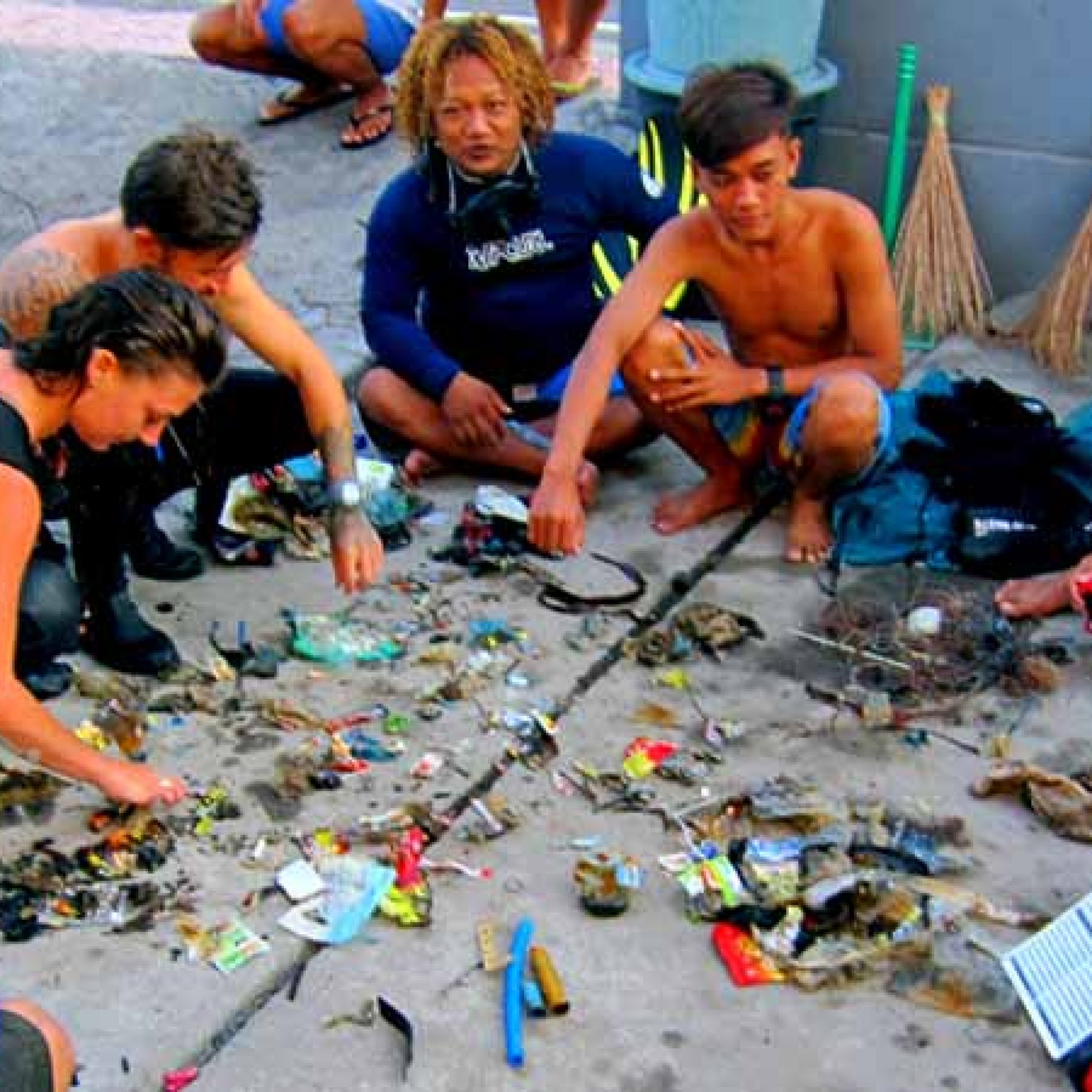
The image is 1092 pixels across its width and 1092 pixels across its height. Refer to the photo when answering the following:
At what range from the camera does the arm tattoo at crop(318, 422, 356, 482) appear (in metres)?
3.89

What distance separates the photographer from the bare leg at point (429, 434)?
15.2ft

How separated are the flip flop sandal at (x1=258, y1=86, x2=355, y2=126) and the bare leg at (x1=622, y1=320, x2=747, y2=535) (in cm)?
315

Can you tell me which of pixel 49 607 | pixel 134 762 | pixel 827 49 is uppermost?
pixel 827 49

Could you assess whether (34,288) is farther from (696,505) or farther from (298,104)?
(298,104)

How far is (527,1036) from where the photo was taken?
2.79 meters

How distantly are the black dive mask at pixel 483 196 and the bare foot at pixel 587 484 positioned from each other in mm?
659

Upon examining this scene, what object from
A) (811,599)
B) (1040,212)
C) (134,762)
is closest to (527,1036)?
(134,762)

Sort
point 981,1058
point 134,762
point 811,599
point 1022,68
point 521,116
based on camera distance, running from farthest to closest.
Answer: point 1022,68
point 521,116
point 811,599
point 134,762
point 981,1058

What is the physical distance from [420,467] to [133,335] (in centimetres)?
178

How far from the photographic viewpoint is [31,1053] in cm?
228

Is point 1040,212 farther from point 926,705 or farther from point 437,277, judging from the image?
point 926,705

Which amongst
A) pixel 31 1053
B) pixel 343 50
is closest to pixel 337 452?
pixel 31 1053

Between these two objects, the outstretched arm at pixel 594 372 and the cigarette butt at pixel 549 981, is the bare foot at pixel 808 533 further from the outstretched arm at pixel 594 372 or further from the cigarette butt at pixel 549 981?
the cigarette butt at pixel 549 981

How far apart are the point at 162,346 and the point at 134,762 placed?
914 mm
